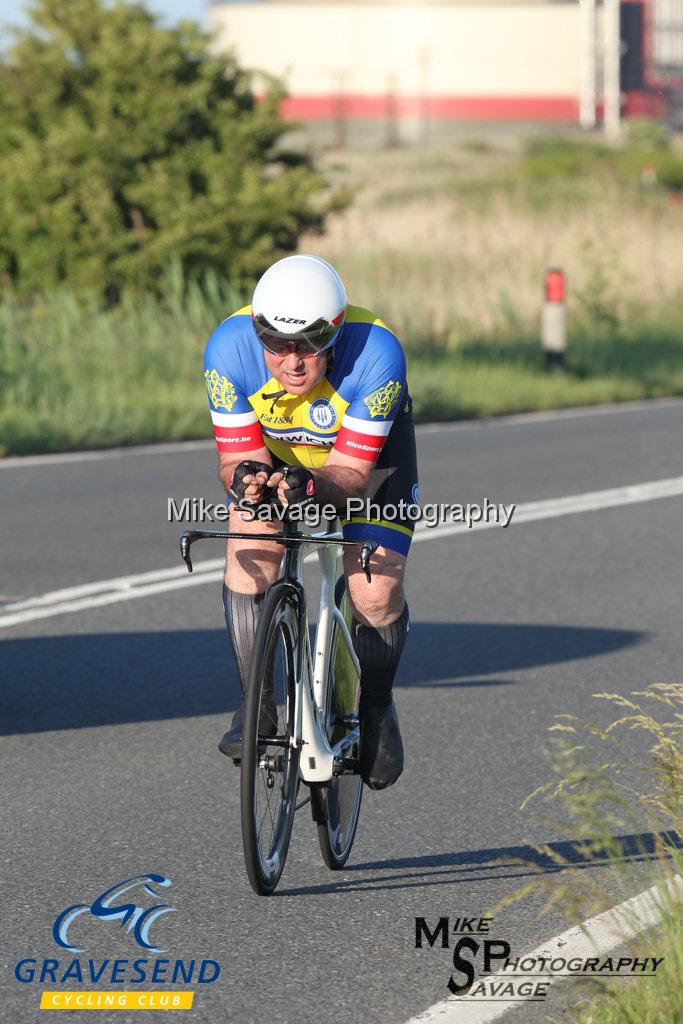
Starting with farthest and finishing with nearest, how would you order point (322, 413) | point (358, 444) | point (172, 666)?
point (172, 666), point (322, 413), point (358, 444)

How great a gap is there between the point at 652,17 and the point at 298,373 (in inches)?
4563

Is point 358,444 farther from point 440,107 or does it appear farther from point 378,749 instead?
point 440,107

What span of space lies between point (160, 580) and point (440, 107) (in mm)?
107928

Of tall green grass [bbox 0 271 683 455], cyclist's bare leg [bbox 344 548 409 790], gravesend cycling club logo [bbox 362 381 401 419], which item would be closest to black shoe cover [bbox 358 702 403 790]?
cyclist's bare leg [bbox 344 548 409 790]

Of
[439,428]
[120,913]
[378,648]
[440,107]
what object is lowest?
[439,428]

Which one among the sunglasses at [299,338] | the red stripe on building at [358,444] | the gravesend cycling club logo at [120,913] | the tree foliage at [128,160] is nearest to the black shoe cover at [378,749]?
the gravesend cycling club logo at [120,913]

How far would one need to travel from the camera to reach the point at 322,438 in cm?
486

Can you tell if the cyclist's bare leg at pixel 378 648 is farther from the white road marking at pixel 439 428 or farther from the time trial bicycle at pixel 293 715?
the white road marking at pixel 439 428

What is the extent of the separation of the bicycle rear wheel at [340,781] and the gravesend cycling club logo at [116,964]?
51cm

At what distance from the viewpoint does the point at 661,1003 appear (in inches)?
135

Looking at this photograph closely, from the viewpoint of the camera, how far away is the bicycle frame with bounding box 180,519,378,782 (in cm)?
456

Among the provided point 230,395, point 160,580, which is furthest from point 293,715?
point 160,580

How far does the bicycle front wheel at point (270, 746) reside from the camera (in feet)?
14.3

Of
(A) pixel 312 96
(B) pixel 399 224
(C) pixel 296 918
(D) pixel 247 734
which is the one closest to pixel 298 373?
(D) pixel 247 734
